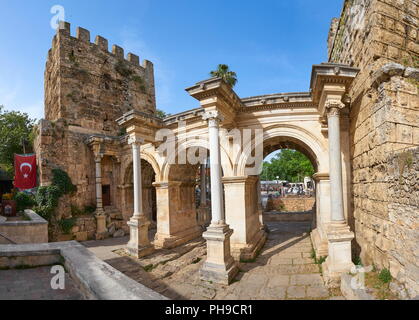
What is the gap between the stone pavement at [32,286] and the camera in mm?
3352

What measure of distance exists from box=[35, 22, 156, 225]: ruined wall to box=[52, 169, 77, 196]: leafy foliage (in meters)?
0.27

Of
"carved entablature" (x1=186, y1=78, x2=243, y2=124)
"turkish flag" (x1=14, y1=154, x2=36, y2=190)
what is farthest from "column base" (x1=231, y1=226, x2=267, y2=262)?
"turkish flag" (x1=14, y1=154, x2=36, y2=190)

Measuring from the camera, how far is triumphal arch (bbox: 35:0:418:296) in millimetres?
5223

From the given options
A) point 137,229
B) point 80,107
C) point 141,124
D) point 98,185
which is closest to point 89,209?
point 98,185

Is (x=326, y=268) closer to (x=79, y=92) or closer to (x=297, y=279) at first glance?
(x=297, y=279)

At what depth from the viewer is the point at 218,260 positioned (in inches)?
244

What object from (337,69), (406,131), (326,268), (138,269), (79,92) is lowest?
(138,269)

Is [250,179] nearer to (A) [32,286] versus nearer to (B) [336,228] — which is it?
(B) [336,228]

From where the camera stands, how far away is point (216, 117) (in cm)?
657

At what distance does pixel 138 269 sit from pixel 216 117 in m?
5.34

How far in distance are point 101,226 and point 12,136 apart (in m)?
11.1

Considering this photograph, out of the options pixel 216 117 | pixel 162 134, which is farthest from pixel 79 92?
pixel 216 117

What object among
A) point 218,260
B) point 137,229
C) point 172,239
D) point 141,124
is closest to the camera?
point 218,260
